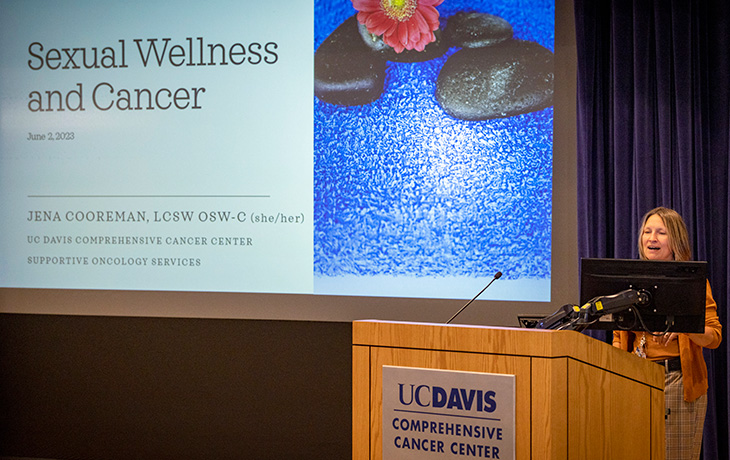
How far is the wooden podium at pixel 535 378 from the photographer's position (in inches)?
58.8

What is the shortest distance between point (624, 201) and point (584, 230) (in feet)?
0.82

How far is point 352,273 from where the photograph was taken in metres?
3.32

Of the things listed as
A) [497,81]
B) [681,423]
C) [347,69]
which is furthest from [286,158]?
[681,423]

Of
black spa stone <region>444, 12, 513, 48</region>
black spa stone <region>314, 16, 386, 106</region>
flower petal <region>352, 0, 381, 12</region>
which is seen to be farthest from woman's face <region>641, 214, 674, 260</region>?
flower petal <region>352, 0, 381, 12</region>

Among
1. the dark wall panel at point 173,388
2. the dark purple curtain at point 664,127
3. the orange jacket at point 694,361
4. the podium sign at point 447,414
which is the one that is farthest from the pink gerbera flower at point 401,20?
the podium sign at point 447,414

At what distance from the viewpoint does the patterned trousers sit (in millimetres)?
2457

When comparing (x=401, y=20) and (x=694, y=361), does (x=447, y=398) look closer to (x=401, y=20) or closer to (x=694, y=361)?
(x=694, y=361)

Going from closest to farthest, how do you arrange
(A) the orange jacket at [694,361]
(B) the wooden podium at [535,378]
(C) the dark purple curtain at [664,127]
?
(B) the wooden podium at [535,378]
(A) the orange jacket at [694,361]
(C) the dark purple curtain at [664,127]

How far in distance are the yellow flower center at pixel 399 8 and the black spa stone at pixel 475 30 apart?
0.21m

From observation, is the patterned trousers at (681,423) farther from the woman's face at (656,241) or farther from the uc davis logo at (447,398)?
the uc davis logo at (447,398)

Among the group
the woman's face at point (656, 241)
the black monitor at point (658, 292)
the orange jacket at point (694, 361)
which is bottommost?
the orange jacket at point (694, 361)

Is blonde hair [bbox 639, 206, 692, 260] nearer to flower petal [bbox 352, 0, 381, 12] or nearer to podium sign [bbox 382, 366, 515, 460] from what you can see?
podium sign [bbox 382, 366, 515, 460]

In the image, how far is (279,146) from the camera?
3418 millimetres

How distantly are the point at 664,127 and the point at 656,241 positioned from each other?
2.67ft
